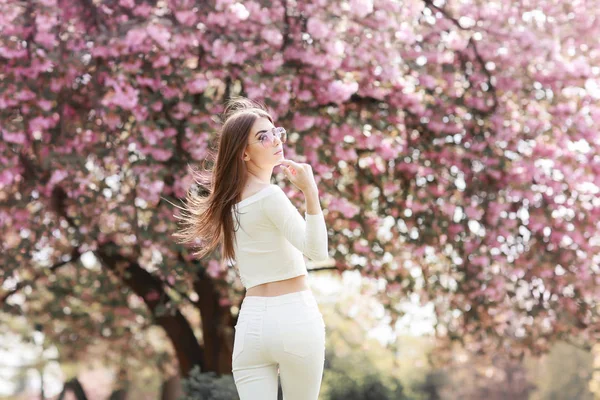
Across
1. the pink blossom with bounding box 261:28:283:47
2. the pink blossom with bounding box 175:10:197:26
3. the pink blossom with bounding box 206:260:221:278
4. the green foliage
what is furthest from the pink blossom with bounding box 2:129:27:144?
the green foliage

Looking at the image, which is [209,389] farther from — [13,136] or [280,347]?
[280,347]

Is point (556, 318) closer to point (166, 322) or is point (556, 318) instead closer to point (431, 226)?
point (431, 226)

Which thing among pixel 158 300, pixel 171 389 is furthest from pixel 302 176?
pixel 171 389

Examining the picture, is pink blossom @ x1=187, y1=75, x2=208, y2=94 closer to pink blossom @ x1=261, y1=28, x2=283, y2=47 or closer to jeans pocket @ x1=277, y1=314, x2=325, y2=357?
pink blossom @ x1=261, y1=28, x2=283, y2=47

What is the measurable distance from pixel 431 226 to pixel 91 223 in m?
3.24

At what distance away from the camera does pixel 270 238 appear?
3936mm

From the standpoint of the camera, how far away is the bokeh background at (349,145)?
27.6 ft

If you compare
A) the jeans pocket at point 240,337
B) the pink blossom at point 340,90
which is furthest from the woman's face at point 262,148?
the pink blossom at point 340,90

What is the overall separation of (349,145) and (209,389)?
2.65 metres

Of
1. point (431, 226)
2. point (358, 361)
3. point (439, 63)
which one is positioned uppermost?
point (439, 63)

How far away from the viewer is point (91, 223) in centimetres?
902

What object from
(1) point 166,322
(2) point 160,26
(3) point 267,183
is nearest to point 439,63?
(2) point 160,26

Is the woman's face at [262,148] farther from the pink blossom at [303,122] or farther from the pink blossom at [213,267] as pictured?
the pink blossom at [213,267]

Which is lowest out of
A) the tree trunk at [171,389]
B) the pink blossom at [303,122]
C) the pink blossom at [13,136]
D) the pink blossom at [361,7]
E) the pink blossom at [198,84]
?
the tree trunk at [171,389]
